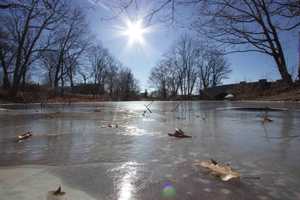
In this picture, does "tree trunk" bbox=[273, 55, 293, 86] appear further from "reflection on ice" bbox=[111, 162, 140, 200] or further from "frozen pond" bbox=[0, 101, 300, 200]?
"reflection on ice" bbox=[111, 162, 140, 200]

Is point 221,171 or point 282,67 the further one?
point 282,67

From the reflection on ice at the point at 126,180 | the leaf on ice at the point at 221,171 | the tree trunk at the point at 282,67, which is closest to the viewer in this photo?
the reflection on ice at the point at 126,180

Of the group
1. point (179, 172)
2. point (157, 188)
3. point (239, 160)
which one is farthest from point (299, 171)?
point (157, 188)

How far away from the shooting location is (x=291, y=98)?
999 centimetres

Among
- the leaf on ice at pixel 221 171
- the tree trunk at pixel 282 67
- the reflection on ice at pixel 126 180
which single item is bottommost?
the reflection on ice at pixel 126 180

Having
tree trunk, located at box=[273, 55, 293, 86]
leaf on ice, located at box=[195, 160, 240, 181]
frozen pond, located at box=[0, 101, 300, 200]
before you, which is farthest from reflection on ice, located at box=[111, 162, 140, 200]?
tree trunk, located at box=[273, 55, 293, 86]

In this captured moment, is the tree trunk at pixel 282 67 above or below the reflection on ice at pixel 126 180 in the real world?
above

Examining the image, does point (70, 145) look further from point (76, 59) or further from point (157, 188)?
point (76, 59)

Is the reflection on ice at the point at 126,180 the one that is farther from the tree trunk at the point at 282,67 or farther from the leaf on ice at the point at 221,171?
the tree trunk at the point at 282,67

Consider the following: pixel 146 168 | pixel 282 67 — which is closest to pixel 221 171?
pixel 146 168

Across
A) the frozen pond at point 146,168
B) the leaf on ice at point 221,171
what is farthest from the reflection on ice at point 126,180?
the leaf on ice at point 221,171

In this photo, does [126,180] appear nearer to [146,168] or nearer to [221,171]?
[146,168]

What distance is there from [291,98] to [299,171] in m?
10.5

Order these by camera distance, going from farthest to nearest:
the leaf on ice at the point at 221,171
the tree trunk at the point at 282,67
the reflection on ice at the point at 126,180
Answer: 1. the tree trunk at the point at 282,67
2. the leaf on ice at the point at 221,171
3. the reflection on ice at the point at 126,180
